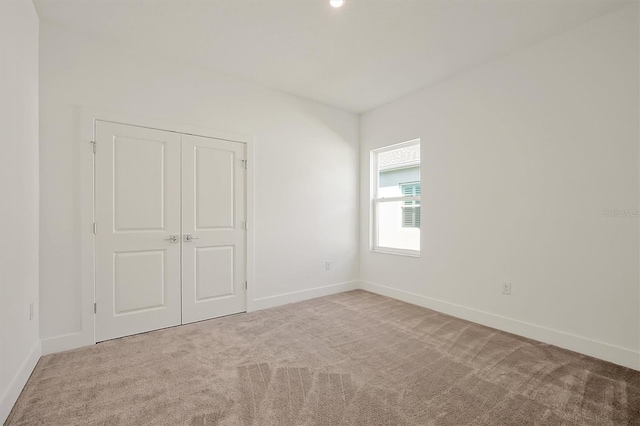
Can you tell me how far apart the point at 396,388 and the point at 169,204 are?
2727 millimetres

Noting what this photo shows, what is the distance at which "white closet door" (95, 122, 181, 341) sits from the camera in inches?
114

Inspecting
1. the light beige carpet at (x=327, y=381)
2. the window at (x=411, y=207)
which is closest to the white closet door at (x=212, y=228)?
the light beige carpet at (x=327, y=381)

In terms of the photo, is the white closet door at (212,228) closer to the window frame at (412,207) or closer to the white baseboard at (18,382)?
the white baseboard at (18,382)

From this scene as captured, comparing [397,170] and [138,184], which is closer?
[138,184]

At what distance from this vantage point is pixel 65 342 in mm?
2688

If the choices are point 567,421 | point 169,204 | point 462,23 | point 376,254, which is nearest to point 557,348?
point 567,421

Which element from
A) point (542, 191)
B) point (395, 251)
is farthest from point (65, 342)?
point (542, 191)

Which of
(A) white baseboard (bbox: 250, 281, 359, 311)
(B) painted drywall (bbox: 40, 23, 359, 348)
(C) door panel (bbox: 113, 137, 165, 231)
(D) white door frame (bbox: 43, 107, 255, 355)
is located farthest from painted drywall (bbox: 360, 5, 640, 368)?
(D) white door frame (bbox: 43, 107, 255, 355)

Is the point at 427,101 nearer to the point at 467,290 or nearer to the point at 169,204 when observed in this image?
the point at 467,290

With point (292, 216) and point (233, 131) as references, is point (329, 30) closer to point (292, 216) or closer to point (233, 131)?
point (233, 131)

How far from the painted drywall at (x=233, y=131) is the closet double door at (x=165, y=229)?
201 mm

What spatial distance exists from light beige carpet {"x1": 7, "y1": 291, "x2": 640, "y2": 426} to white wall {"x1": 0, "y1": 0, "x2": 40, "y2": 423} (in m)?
0.27

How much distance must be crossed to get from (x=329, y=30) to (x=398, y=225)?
275 cm

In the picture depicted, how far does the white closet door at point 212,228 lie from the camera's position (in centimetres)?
336
